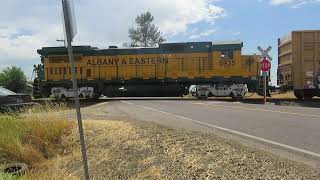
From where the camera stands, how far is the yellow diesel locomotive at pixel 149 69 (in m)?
33.2

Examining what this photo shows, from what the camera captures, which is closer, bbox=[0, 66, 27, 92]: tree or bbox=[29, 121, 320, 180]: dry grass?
bbox=[29, 121, 320, 180]: dry grass

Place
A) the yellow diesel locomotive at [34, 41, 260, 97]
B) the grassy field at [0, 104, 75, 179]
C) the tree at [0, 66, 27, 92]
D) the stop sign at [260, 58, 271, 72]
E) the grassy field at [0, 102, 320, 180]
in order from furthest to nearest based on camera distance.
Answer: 1. the tree at [0, 66, 27, 92]
2. the yellow diesel locomotive at [34, 41, 260, 97]
3. the stop sign at [260, 58, 271, 72]
4. the grassy field at [0, 104, 75, 179]
5. the grassy field at [0, 102, 320, 180]

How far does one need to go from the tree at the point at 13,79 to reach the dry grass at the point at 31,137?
128 feet

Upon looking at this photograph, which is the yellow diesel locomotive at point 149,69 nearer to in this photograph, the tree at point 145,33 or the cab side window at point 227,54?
the cab side window at point 227,54

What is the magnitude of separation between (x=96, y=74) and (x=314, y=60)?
48.1 feet

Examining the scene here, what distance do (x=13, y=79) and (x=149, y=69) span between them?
23702 millimetres


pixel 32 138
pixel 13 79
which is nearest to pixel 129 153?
pixel 32 138

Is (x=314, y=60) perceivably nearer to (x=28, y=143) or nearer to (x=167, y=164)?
(x=28, y=143)

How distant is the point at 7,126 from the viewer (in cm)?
1332

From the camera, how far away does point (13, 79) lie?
53469 millimetres

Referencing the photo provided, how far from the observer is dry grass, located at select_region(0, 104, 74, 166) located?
38.4 ft

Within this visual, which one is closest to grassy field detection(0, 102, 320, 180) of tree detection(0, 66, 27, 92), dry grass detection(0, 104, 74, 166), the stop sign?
dry grass detection(0, 104, 74, 166)

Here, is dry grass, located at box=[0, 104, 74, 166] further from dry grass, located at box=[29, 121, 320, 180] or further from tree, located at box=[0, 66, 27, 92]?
tree, located at box=[0, 66, 27, 92]

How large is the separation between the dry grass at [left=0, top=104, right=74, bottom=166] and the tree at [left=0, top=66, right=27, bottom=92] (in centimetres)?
3895
